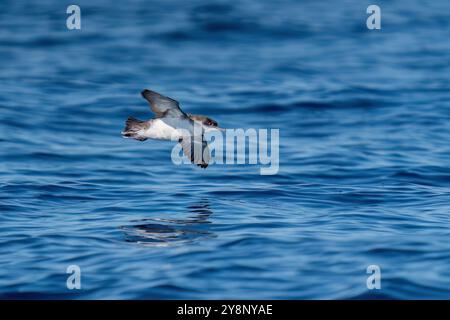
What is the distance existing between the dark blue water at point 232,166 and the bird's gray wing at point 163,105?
4.38 feet

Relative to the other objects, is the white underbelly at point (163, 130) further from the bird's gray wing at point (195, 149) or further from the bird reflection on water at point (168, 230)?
the bird reflection on water at point (168, 230)

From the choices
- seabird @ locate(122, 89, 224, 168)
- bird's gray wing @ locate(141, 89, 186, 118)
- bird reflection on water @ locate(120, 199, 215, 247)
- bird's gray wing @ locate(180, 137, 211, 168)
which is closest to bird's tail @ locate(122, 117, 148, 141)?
seabird @ locate(122, 89, 224, 168)

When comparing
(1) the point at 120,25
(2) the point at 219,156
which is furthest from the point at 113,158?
(1) the point at 120,25

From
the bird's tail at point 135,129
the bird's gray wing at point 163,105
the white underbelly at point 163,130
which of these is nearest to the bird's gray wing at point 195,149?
the white underbelly at point 163,130

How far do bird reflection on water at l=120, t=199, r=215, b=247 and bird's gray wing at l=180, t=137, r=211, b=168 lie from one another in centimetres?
75

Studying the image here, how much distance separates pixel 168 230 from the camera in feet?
35.8

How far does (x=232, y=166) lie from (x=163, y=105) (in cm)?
385

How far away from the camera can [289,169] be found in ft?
47.3

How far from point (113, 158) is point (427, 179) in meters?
5.15

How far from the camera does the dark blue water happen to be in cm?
959

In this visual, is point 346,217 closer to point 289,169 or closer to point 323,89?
point 289,169

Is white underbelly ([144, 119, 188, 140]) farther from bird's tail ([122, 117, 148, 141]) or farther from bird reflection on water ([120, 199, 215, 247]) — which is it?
bird reflection on water ([120, 199, 215, 247])

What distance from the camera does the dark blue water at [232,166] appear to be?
959 cm

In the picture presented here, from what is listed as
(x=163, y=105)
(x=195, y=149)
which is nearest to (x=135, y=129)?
(x=163, y=105)
